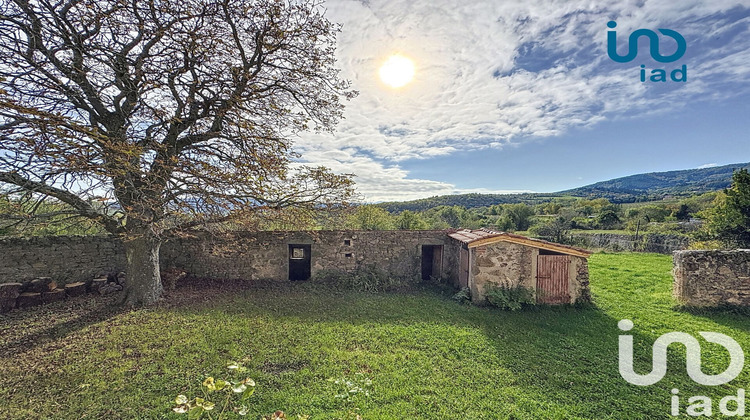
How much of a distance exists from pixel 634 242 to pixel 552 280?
16.4 metres

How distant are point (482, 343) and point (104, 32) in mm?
9726

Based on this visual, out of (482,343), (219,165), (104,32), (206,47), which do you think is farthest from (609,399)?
(104,32)

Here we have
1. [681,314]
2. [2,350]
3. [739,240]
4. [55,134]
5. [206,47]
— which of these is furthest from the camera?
[739,240]

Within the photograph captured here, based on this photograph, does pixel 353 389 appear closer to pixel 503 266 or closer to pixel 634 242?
pixel 503 266

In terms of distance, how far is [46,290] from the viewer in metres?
7.88

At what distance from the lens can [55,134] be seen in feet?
13.7

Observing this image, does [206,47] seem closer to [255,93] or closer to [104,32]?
[255,93]

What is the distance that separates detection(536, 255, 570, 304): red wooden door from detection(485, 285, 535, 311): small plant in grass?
0.42 m

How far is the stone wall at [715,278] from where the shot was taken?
7.88 meters

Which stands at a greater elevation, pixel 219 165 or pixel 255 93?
pixel 255 93

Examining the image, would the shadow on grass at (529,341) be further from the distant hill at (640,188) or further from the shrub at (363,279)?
the distant hill at (640,188)

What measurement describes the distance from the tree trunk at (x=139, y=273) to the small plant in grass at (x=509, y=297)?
8.97 metres

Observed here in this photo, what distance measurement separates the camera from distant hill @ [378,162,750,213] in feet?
163

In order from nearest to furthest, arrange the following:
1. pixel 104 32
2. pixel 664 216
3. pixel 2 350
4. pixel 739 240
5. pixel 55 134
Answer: pixel 55 134 → pixel 2 350 → pixel 104 32 → pixel 739 240 → pixel 664 216
